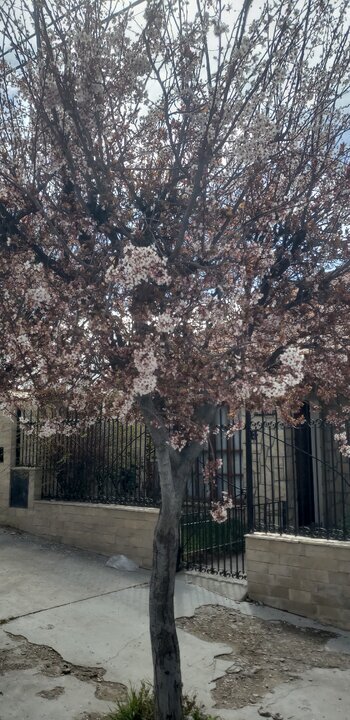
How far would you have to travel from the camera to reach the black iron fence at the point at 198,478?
8.66m

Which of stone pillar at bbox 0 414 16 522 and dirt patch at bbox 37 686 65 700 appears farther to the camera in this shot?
stone pillar at bbox 0 414 16 522

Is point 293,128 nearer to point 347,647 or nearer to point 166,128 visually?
point 166,128

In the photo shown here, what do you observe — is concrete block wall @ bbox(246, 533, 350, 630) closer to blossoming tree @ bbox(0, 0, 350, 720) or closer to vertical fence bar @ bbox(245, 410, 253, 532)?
vertical fence bar @ bbox(245, 410, 253, 532)

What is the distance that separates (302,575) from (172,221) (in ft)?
14.4

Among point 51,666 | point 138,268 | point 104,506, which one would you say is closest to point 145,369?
point 138,268

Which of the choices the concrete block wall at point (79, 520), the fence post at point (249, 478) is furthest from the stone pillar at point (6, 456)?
the fence post at point (249, 478)

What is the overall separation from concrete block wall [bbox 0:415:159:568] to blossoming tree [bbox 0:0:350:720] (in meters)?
4.49

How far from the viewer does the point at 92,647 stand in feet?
18.9

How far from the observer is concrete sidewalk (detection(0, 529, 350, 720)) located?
15.2 ft

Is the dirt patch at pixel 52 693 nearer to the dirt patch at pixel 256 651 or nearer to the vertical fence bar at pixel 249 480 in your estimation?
the dirt patch at pixel 256 651

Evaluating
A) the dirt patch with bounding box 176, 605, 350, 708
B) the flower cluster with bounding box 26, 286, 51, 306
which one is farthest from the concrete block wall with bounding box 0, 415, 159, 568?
the flower cluster with bounding box 26, 286, 51, 306

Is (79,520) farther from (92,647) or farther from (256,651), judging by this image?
A: (256,651)

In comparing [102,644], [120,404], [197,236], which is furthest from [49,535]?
[197,236]

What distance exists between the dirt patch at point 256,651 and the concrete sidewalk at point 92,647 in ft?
0.34
